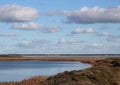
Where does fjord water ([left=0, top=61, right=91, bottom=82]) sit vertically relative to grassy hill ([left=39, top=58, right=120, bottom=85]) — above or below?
below

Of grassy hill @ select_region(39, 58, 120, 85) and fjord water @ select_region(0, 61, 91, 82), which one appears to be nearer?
grassy hill @ select_region(39, 58, 120, 85)

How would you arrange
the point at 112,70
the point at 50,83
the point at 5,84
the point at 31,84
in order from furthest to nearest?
the point at 5,84 → the point at 31,84 → the point at 112,70 → the point at 50,83

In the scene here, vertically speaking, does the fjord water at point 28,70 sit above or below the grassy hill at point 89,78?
below

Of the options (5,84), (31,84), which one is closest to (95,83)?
(31,84)

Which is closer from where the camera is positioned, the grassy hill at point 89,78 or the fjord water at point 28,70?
the grassy hill at point 89,78

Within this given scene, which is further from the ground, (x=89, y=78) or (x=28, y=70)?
(x=89, y=78)

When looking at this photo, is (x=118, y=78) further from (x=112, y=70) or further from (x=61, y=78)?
(x=61, y=78)

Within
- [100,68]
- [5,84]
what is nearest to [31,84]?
[5,84]

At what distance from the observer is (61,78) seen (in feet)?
43.9

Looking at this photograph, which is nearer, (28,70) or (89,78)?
(89,78)

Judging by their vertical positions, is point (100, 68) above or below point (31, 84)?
above

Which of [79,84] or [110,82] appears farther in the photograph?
[110,82]

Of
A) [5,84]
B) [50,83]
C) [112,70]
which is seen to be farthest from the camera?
[5,84]

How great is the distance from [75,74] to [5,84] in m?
13.4
